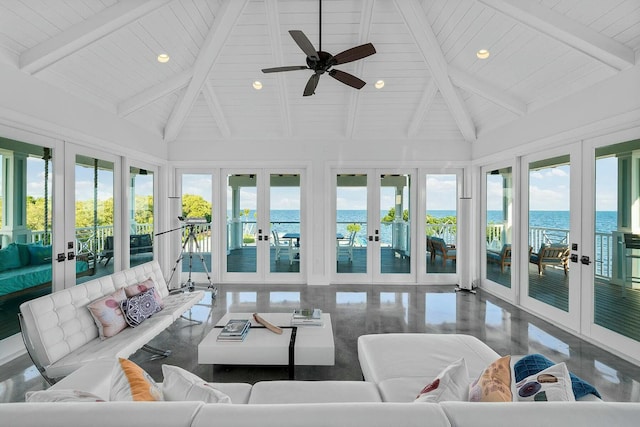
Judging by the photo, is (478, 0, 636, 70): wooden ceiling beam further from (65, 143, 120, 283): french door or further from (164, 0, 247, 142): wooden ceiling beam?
(65, 143, 120, 283): french door

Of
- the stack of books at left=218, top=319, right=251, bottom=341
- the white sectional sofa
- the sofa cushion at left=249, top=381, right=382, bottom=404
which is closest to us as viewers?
the white sectional sofa

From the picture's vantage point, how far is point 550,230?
3.95 meters

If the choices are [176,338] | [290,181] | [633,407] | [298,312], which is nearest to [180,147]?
[290,181]

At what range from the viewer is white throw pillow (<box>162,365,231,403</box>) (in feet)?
3.96

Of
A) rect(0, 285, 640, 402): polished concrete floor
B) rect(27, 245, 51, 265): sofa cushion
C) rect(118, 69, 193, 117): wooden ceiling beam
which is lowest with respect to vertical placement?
rect(0, 285, 640, 402): polished concrete floor

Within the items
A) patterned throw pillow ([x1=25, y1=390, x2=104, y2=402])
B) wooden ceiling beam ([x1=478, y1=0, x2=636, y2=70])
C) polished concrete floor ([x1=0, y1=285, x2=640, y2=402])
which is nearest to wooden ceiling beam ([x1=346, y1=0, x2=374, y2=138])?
wooden ceiling beam ([x1=478, y1=0, x2=636, y2=70])

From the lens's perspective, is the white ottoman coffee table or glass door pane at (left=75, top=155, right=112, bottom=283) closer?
the white ottoman coffee table

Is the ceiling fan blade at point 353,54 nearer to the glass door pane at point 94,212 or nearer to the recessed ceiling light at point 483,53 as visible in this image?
the recessed ceiling light at point 483,53

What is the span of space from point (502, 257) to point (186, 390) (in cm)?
507

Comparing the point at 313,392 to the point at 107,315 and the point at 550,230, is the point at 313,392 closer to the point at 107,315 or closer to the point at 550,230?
the point at 107,315

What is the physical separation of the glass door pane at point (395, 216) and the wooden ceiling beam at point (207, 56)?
11.2 ft

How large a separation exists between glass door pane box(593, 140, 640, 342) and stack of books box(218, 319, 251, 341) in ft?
12.2

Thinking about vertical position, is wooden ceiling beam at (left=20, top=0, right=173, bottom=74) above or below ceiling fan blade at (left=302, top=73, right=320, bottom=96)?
above

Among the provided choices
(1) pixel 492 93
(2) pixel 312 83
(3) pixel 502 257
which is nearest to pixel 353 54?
(2) pixel 312 83
